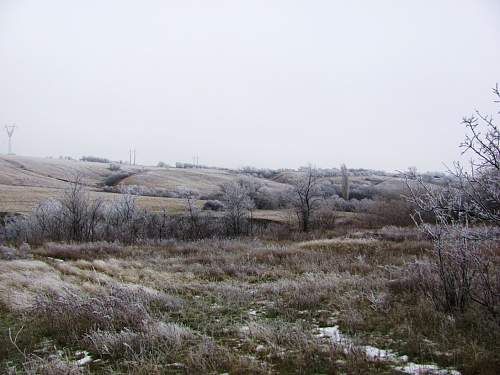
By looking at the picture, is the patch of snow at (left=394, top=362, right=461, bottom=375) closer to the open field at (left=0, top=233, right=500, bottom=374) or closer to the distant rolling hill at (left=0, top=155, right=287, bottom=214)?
the open field at (left=0, top=233, right=500, bottom=374)

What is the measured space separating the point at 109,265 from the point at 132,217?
22.7 meters

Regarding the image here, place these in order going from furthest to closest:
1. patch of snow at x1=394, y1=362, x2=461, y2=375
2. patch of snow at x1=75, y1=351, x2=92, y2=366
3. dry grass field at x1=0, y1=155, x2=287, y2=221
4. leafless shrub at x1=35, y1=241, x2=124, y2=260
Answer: dry grass field at x1=0, y1=155, x2=287, y2=221
leafless shrub at x1=35, y1=241, x2=124, y2=260
patch of snow at x1=75, y1=351, x2=92, y2=366
patch of snow at x1=394, y1=362, x2=461, y2=375

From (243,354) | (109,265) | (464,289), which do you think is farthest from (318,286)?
(109,265)

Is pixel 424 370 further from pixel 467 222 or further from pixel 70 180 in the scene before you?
pixel 70 180

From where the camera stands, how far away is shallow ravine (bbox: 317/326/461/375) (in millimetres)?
4316

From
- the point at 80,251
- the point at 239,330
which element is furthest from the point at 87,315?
the point at 80,251

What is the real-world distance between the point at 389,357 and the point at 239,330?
90.5 inches

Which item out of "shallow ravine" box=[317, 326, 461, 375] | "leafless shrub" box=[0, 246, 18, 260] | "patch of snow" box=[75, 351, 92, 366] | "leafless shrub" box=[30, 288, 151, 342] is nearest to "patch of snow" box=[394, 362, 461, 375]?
"shallow ravine" box=[317, 326, 461, 375]

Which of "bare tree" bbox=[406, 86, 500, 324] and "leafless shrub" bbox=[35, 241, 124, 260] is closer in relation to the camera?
"bare tree" bbox=[406, 86, 500, 324]

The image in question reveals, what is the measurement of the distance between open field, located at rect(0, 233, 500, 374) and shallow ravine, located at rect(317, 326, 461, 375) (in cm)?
1

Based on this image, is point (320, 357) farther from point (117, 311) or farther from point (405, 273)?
point (405, 273)

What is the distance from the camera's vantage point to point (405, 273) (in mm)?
9617

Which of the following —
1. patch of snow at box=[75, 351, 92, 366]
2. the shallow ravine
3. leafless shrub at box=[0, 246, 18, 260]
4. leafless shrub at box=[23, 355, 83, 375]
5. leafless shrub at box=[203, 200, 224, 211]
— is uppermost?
the shallow ravine

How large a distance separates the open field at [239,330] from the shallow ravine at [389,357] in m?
0.01
